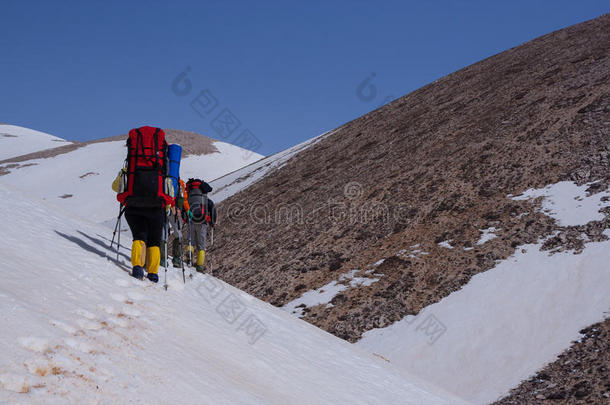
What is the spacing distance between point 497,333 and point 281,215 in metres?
16.7

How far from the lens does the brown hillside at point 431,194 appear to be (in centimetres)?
1670

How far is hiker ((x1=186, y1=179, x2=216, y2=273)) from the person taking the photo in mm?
11297

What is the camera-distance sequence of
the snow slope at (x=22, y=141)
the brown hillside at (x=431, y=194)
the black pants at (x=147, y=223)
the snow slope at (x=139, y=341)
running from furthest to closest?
the snow slope at (x=22, y=141) → the brown hillside at (x=431, y=194) → the black pants at (x=147, y=223) → the snow slope at (x=139, y=341)

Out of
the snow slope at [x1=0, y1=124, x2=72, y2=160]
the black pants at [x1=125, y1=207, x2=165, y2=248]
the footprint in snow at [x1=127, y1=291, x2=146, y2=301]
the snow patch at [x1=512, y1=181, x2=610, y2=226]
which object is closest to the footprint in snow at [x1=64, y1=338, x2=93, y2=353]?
the footprint in snow at [x1=127, y1=291, x2=146, y2=301]

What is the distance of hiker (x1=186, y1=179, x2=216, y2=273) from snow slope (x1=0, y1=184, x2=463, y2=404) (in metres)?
1.82

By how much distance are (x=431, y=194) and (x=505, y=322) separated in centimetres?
913

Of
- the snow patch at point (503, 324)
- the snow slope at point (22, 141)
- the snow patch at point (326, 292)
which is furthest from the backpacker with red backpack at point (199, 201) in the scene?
the snow slope at point (22, 141)

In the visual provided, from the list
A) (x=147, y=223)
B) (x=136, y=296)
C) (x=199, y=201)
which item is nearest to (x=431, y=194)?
(x=199, y=201)

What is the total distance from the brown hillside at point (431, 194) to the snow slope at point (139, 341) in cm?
728

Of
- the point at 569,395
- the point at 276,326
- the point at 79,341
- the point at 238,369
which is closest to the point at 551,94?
the point at 569,395

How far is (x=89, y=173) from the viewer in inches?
2606

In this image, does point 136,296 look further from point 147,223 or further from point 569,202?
point 569,202

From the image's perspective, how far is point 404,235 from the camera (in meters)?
19.8

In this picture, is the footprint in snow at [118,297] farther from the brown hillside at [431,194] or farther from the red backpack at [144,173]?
the brown hillside at [431,194]
